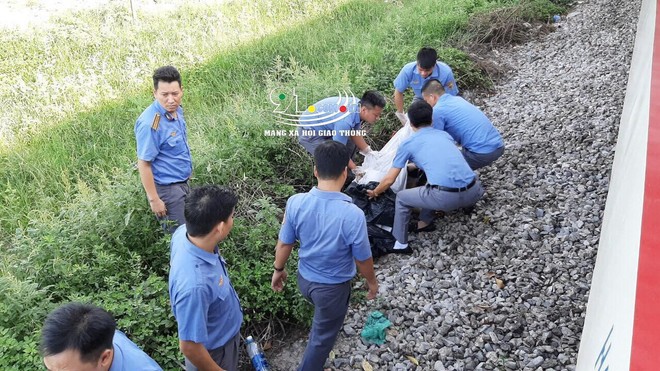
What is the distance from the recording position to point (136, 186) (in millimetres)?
4387

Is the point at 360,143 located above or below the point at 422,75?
below

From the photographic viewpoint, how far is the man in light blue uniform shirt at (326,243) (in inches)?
119

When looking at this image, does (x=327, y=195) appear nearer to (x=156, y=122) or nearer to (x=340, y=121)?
(x=156, y=122)

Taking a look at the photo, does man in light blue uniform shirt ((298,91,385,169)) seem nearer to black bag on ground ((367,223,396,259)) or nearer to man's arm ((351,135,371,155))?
man's arm ((351,135,371,155))

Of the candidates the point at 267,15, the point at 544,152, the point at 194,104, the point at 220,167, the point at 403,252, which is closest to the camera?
the point at 403,252

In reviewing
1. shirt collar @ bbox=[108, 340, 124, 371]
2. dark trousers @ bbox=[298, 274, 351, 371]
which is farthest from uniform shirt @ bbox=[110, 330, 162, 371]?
dark trousers @ bbox=[298, 274, 351, 371]

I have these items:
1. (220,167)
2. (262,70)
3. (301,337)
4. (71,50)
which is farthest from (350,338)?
(71,50)

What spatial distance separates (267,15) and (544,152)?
22.3 feet

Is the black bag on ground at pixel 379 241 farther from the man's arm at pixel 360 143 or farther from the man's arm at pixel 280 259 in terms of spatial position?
the man's arm at pixel 280 259

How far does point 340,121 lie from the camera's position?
5.05 m

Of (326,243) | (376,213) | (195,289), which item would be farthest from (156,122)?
(376,213)

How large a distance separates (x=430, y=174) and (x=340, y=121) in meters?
1.14

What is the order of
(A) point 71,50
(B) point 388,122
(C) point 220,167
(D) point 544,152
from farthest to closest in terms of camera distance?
(A) point 71,50, (B) point 388,122, (D) point 544,152, (C) point 220,167

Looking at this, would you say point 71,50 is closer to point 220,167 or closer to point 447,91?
point 220,167
